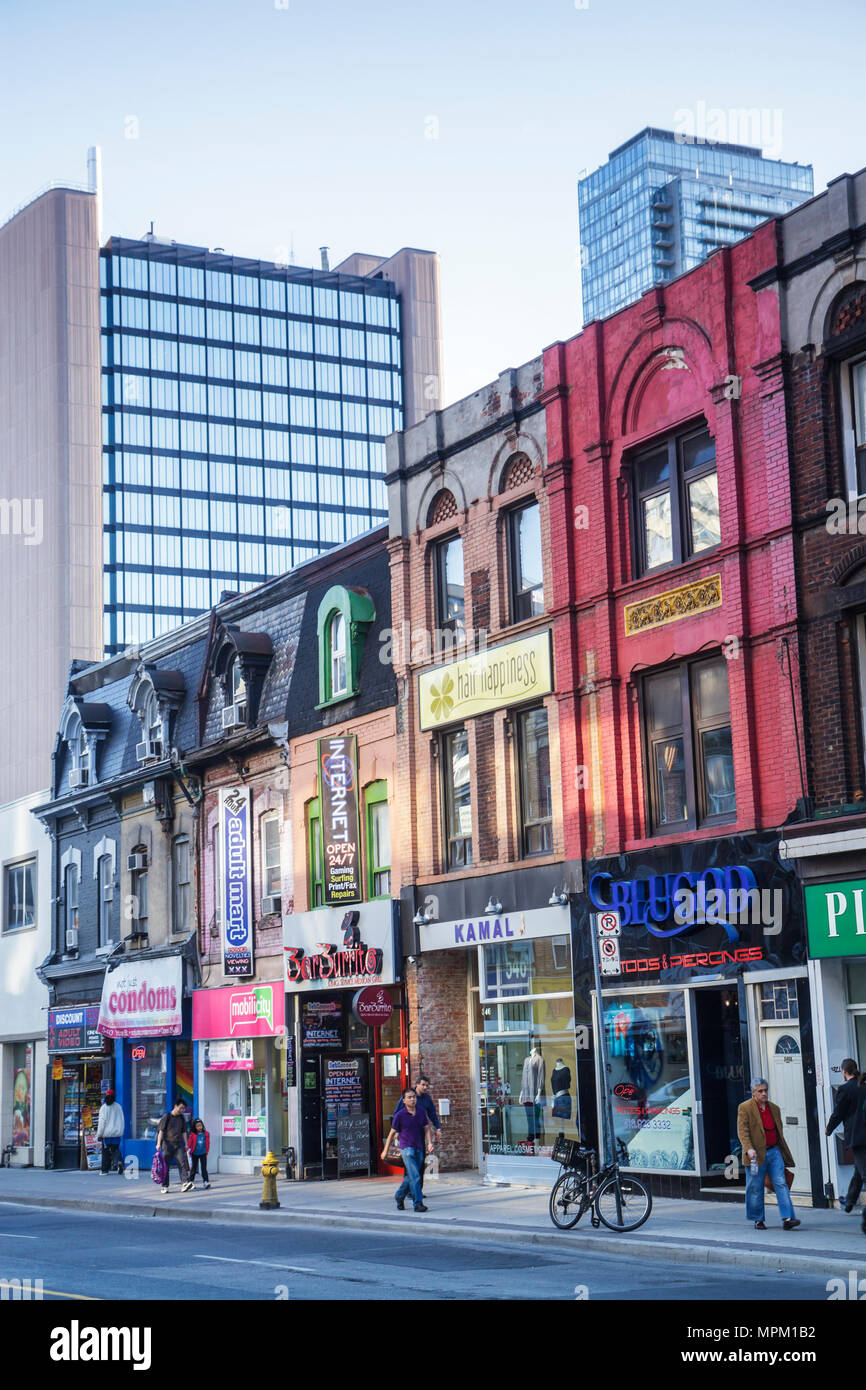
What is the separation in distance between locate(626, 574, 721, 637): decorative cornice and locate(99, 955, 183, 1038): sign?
15183 millimetres

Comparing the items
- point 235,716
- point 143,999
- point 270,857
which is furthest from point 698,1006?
point 143,999

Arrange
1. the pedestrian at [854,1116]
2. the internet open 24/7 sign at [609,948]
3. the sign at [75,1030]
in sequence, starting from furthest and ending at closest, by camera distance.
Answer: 1. the sign at [75,1030]
2. the internet open 24/7 sign at [609,948]
3. the pedestrian at [854,1116]

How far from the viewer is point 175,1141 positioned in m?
29.0

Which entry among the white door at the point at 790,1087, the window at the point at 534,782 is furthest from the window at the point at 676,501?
the white door at the point at 790,1087

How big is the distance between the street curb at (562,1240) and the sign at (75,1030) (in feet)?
39.9

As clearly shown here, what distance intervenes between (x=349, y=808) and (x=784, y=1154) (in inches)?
510

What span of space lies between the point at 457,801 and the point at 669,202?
164 meters

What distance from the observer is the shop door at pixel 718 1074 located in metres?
22.1

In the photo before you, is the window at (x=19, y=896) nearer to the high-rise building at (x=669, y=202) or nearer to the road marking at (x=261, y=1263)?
the road marking at (x=261, y=1263)

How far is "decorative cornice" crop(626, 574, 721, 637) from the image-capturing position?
75.2 feet

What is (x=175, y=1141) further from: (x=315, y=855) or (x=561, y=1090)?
(x=561, y=1090)

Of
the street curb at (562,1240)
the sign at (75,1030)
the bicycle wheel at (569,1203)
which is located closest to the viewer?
the street curb at (562,1240)

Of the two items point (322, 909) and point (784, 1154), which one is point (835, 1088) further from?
point (322, 909)
